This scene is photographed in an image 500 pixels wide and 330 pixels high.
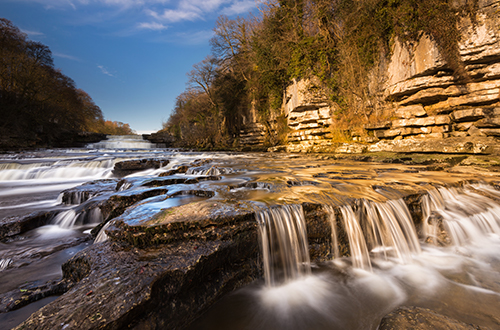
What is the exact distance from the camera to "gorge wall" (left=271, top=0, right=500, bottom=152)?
6.99 meters

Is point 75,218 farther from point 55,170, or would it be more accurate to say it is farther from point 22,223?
point 55,170

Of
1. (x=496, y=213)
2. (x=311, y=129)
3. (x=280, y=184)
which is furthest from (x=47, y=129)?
(x=496, y=213)

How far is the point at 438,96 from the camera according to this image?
8.20m

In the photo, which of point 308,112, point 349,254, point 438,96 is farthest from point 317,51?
point 349,254

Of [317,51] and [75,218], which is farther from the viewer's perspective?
[317,51]

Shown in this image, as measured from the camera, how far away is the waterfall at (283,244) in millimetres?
2404

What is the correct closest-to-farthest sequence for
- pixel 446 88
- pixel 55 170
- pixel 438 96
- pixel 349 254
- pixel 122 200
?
pixel 349 254 < pixel 122 200 < pixel 446 88 < pixel 438 96 < pixel 55 170

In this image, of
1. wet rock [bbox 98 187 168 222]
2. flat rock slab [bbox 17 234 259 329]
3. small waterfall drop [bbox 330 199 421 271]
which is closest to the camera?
flat rock slab [bbox 17 234 259 329]

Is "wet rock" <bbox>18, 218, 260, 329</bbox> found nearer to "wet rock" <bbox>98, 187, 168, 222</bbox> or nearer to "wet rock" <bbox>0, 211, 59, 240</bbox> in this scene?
"wet rock" <bbox>98, 187, 168, 222</bbox>

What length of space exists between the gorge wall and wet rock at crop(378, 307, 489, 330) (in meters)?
8.10

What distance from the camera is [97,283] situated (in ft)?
4.99

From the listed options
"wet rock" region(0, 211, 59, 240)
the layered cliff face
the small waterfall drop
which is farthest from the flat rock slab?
the layered cliff face

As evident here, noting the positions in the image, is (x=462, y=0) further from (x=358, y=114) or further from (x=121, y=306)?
(x=121, y=306)

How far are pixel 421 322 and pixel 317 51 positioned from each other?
1361 centimetres
